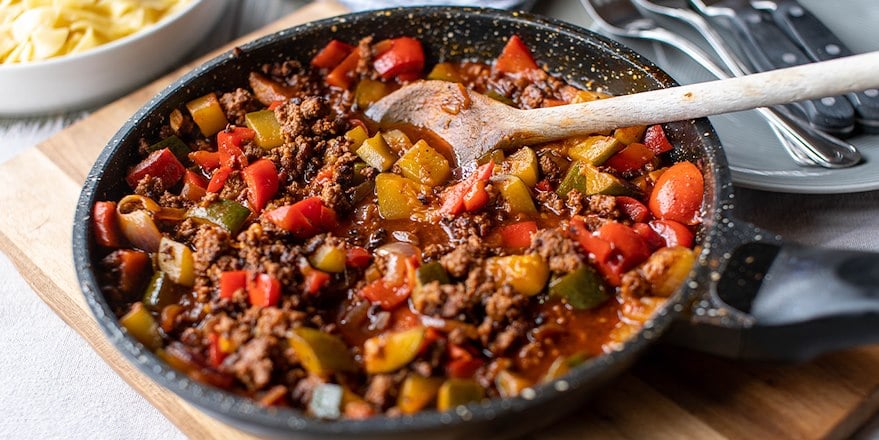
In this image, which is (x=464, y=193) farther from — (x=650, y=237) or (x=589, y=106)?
(x=650, y=237)

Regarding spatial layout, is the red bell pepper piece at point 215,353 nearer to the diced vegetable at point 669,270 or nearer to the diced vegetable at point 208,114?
the diced vegetable at point 208,114

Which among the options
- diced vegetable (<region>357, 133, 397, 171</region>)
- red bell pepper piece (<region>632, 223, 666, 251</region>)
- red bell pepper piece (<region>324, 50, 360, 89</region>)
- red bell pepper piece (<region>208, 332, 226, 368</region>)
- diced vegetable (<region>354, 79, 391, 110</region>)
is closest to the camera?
red bell pepper piece (<region>208, 332, 226, 368</region>)

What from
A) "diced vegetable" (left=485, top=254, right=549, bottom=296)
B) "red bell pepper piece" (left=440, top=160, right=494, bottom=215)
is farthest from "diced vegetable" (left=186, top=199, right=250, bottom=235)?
"diced vegetable" (left=485, top=254, right=549, bottom=296)

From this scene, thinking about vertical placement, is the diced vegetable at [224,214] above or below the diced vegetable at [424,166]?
below

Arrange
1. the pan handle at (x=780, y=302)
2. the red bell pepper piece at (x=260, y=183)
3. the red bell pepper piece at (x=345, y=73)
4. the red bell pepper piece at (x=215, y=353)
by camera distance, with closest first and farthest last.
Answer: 1. the pan handle at (x=780, y=302)
2. the red bell pepper piece at (x=215, y=353)
3. the red bell pepper piece at (x=260, y=183)
4. the red bell pepper piece at (x=345, y=73)

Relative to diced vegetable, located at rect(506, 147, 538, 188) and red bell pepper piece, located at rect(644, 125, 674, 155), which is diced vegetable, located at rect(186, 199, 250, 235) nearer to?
diced vegetable, located at rect(506, 147, 538, 188)

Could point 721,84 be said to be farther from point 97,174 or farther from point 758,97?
point 97,174

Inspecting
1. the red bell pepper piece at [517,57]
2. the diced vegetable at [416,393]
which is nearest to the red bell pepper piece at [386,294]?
the diced vegetable at [416,393]
